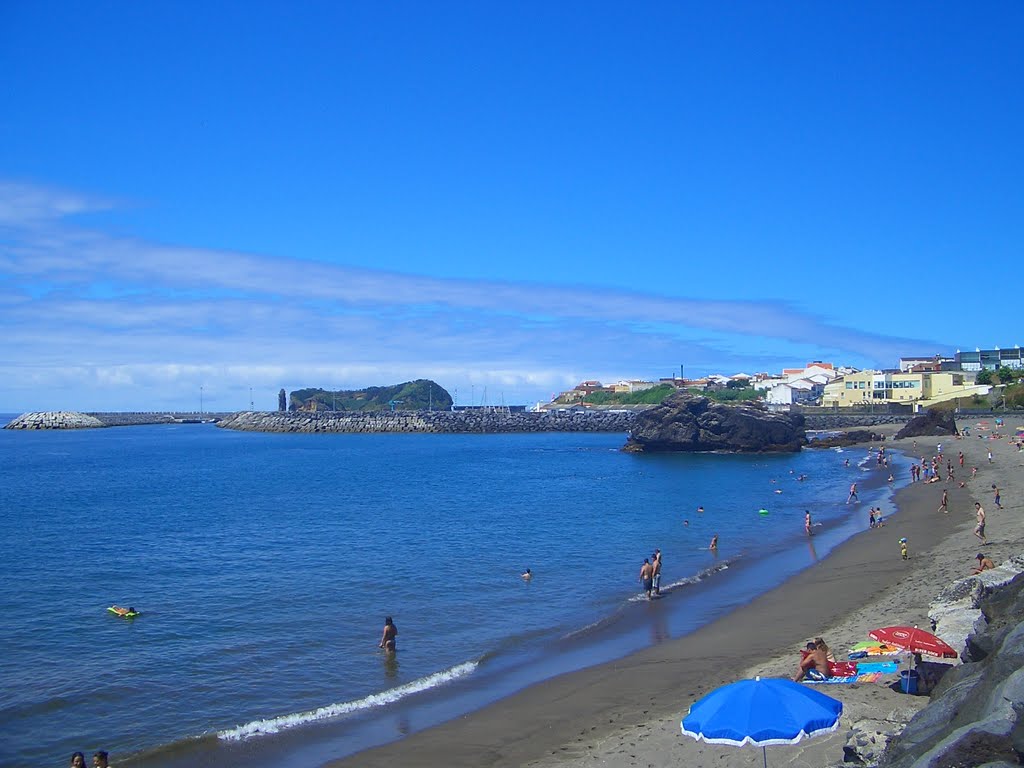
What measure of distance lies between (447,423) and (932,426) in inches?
3102

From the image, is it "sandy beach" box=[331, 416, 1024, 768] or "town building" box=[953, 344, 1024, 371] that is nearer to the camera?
"sandy beach" box=[331, 416, 1024, 768]

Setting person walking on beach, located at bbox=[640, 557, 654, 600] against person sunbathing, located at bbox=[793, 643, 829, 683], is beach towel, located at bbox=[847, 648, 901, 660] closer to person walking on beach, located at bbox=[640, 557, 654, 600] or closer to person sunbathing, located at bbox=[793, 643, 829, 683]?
person sunbathing, located at bbox=[793, 643, 829, 683]

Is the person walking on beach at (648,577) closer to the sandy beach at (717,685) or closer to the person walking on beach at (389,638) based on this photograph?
the sandy beach at (717,685)

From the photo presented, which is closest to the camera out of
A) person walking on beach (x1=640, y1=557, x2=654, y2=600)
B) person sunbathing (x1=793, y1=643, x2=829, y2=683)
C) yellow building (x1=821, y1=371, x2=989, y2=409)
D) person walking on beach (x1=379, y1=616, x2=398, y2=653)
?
person sunbathing (x1=793, y1=643, x2=829, y2=683)

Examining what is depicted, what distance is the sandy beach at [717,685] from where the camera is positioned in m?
11.7

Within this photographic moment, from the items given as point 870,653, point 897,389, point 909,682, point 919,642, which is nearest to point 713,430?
point 897,389

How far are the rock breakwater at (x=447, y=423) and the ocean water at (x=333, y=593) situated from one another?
73.4 metres

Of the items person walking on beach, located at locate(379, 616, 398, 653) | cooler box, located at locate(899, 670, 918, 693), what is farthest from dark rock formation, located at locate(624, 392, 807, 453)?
cooler box, located at locate(899, 670, 918, 693)

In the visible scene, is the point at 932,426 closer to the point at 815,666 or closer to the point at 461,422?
the point at 461,422

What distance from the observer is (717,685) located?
15.4 m

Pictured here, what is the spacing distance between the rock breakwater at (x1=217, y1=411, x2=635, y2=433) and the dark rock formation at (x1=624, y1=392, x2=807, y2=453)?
135 feet

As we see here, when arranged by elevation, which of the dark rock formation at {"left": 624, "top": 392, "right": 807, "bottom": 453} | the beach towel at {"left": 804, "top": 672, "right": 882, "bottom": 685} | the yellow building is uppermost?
the yellow building

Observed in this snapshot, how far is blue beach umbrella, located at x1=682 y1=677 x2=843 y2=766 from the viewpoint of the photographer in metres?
8.52

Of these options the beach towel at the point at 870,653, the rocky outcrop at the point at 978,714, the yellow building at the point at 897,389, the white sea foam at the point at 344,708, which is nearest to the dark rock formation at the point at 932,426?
the yellow building at the point at 897,389
